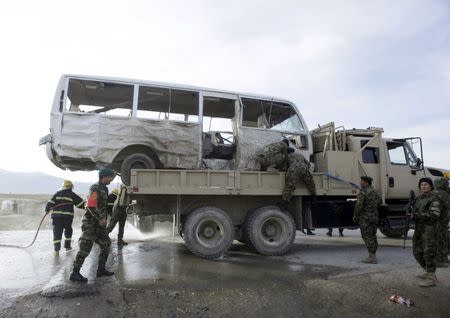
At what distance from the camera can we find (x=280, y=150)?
7824mm

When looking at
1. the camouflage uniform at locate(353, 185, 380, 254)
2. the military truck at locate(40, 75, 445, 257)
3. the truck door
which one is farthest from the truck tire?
the truck door

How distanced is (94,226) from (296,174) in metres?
4.11

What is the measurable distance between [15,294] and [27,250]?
12.2 feet

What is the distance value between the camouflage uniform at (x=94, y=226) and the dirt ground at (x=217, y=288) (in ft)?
1.41

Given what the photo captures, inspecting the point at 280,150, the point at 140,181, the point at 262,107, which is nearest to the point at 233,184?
the point at 280,150

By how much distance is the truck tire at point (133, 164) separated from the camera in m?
7.13

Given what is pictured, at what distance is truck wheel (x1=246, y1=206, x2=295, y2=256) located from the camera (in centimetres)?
753

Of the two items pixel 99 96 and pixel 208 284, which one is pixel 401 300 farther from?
pixel 99 96

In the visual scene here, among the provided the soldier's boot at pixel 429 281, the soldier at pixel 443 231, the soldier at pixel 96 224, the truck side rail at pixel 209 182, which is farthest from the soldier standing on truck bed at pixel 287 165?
the soldier at pixel 96 224

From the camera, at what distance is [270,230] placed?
783 cm

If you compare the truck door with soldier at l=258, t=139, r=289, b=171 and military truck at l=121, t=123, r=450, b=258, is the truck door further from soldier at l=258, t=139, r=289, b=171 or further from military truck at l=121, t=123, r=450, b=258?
soldier at l=258, t=139, r=289, b=171

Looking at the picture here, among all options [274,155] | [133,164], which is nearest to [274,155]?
[274,155]

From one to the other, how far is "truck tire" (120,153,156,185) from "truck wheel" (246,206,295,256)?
92.7 inches

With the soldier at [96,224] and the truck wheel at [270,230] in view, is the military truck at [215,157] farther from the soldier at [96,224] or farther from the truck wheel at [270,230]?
the soldier at [96,224]
